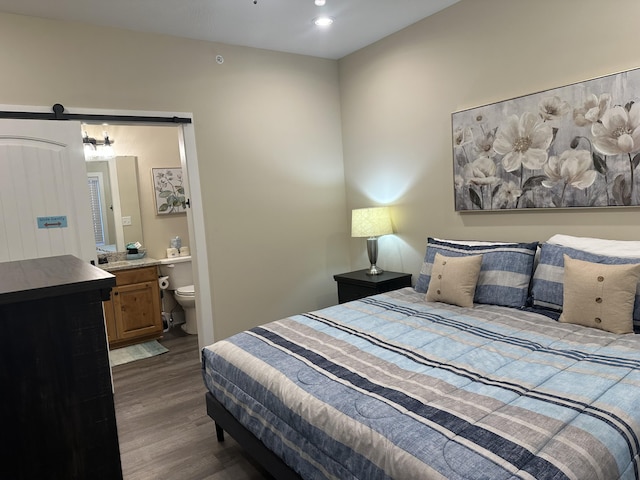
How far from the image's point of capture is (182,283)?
4918mm

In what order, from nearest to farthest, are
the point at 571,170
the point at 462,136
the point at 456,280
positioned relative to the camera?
the point at 571,170 → the point at 456,280 → the point at 462,136

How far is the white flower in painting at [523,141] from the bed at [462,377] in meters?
0.57

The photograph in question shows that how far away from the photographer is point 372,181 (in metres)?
4.20

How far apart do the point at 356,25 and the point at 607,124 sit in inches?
77.9

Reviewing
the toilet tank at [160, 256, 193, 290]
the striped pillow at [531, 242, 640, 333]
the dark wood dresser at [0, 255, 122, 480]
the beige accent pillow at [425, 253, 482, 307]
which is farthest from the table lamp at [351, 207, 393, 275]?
the dark wood dresser at [0, 255, 122, 480]

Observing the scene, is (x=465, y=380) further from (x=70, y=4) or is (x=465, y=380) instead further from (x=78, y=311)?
(x=70, y=4)

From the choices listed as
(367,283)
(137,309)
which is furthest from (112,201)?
(367,283)

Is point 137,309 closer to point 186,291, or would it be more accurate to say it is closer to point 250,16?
point 186,291

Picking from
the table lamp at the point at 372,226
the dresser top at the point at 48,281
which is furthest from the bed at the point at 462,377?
the dresser top at the point at 48,281

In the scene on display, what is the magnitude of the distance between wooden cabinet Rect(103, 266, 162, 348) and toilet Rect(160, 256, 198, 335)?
23cm

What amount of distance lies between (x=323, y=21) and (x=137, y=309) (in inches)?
127

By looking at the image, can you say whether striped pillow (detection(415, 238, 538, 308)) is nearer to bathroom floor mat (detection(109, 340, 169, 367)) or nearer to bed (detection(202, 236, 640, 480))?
bed (detection(202, 236, 640, 480))

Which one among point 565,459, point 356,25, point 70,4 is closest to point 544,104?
point 356,25

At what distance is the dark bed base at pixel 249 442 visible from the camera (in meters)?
1.90
